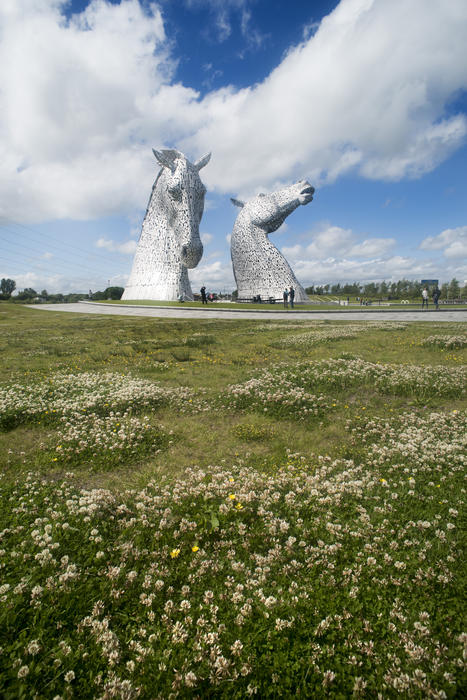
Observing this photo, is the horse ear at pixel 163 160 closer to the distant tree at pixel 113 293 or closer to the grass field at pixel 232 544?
the grass field at pixel 232 544

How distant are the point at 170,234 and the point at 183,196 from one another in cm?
661

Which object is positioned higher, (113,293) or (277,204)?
(277,204)

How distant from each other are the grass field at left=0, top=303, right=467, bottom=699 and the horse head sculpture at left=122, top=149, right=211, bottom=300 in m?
49.6

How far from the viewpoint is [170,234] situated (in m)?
56.3

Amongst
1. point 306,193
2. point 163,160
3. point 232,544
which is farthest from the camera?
point 306,193

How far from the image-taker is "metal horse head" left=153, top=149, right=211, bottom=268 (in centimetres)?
5203

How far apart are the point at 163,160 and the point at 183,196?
645 centimetres

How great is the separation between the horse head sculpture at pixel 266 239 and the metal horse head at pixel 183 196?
23.7 ft

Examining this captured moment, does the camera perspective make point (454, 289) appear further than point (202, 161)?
Yes

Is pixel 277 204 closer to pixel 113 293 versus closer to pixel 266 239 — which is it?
pixel 266 239

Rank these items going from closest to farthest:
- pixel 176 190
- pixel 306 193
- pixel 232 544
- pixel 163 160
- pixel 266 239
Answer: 1. pixel 232 544
2. pixel 176 190
3. pixel 163 160
4. pixel 306 193
5. pixel 266 239

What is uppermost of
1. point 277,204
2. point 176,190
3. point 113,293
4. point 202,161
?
point 202,161

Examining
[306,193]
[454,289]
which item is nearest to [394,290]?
[454,289]

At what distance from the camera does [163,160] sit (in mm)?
52500
